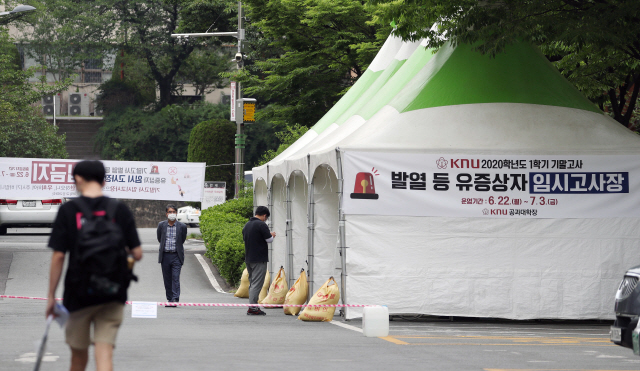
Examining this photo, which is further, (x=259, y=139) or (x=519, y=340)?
(x=259, y=139)

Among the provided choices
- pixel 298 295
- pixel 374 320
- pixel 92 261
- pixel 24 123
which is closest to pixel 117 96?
pixel 24 123

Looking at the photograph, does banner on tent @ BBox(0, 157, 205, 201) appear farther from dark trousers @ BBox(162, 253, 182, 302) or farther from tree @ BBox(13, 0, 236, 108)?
tree @ BBox(13, 0, 236, 108)

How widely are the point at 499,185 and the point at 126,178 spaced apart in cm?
1641

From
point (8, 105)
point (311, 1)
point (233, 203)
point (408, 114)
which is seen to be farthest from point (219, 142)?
point (408, 114)

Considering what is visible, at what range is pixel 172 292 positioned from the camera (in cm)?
1592

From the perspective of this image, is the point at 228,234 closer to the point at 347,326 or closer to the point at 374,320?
the point at 347,326

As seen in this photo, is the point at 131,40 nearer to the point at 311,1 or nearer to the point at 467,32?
the point at 311,1

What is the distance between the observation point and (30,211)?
27938mm

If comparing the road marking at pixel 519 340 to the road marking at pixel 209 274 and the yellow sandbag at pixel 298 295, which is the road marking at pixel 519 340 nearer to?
the yellow sandbag at pixel 298 295

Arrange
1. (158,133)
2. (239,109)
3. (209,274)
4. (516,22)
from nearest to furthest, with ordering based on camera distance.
Result: (516,22) < (209,274) < (239,109) < (158,133)

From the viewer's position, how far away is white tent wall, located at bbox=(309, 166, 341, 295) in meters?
14.4

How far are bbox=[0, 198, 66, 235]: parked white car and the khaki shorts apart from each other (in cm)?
2252

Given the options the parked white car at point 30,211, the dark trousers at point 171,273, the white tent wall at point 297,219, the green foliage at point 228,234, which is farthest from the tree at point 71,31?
the white tent wall at point 297,219

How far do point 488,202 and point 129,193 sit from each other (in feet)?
53.1
